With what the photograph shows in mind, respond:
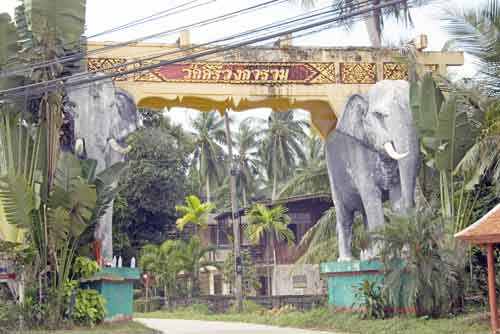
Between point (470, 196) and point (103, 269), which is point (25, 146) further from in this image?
point (470, 196)

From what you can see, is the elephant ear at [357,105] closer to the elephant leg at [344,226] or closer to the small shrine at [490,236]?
the elephant leg at [344,226]

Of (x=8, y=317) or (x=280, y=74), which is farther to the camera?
(x=280, y=74)

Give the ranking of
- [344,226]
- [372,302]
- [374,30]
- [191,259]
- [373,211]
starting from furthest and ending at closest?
[191,259]
[374,30]
[344,226]
[373,211]
[372,302]

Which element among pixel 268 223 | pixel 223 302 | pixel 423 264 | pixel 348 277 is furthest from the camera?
pixel 268 223

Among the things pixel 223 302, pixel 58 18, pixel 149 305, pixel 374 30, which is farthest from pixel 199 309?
pixel 58 18

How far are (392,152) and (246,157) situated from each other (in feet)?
96.6

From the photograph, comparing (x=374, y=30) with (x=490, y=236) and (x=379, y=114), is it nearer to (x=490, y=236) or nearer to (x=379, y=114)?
(x=379, y=114)

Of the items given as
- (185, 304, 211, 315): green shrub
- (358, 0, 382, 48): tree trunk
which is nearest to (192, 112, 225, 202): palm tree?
(185, 304, 211, 315): green shrub

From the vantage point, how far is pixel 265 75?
57.5 ft

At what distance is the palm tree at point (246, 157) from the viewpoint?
45000 millimetres

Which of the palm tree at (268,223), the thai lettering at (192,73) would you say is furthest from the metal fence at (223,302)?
Result: the thai lettering at (192,73)

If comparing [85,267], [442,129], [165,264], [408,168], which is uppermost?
[442,129]

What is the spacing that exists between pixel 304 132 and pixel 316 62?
2640 cm

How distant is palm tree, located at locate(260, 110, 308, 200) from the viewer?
1730 inches
